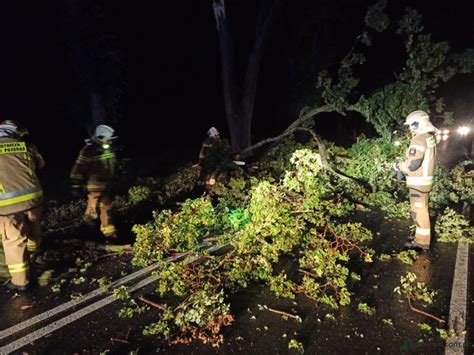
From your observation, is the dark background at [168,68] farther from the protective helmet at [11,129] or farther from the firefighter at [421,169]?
the firefighter at [421,169]

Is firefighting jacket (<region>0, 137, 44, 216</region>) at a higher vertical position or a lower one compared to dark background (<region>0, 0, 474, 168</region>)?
lower

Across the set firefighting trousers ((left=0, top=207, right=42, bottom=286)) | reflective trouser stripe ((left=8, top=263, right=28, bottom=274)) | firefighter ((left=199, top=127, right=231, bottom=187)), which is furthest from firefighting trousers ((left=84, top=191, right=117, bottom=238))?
firefighter ((left=199, top=127, right=231, bottom=187))

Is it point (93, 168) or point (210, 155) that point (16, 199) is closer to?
A: point (93, 168)

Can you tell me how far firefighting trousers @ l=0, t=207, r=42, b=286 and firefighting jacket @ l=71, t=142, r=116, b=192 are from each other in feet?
3.35

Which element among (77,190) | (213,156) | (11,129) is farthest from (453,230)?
(11,129)

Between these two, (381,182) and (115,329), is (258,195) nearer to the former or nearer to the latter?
(115,329)

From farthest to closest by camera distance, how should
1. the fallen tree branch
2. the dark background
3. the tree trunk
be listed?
the dark background → the fallen tree branch → the tree trunk

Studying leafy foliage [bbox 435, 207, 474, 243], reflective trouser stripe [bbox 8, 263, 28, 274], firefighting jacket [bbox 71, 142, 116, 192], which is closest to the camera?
reflective trouser stripe [bbox 8, 263, 28, 274]

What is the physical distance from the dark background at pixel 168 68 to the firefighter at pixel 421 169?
18.2ft

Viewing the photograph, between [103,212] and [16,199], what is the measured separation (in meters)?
1.45

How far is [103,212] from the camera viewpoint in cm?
564

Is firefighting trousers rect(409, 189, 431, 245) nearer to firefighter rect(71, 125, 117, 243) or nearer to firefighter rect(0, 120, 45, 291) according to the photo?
firefighter rect(71, 125, 117, 243)

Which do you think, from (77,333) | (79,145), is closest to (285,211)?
(77,333)

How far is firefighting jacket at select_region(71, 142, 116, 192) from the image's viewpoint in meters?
5.36
